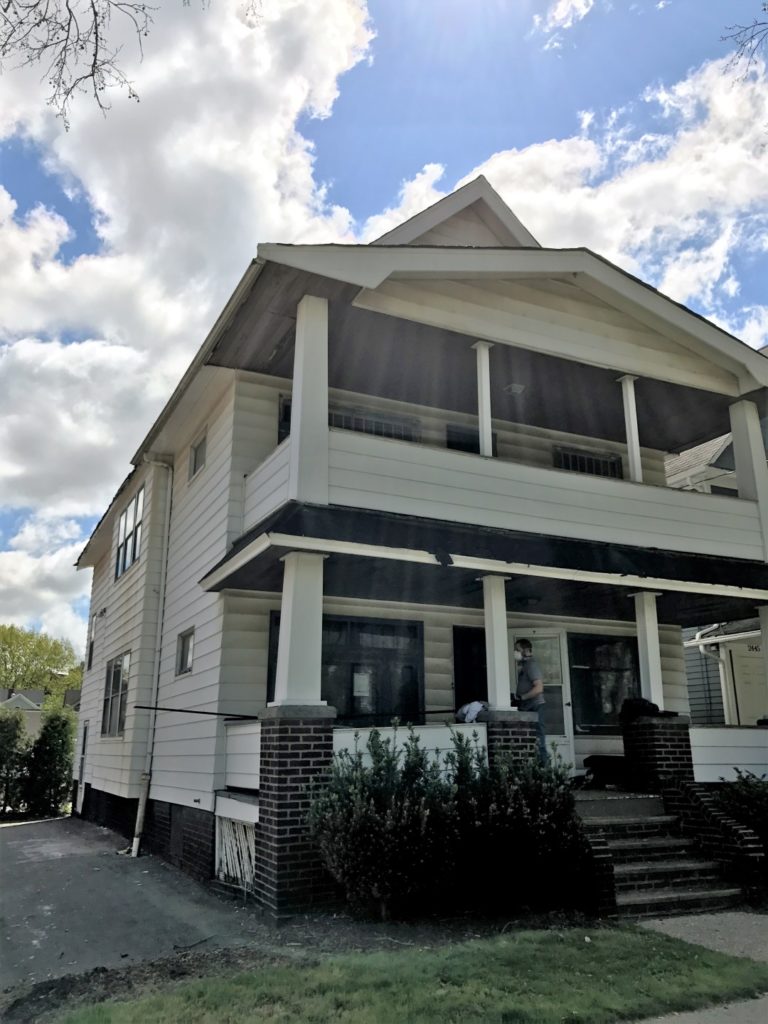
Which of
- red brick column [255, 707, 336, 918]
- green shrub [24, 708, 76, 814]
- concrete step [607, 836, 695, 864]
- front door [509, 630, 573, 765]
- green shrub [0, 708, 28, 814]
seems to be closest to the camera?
red brick column [255, 707, 336, 918]

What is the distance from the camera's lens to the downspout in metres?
11.0

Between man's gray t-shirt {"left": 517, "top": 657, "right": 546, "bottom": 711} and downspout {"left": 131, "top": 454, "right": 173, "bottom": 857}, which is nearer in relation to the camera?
man's gray t-shirt {"left": 517, "top": 657, "right": 546, "bottom": 711}

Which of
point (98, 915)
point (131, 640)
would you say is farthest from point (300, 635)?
point (131, 640)

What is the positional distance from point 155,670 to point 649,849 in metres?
7.30

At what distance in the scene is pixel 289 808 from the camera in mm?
6828

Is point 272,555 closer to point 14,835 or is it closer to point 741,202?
point 741,202

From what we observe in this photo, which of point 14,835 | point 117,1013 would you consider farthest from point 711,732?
point 14,835

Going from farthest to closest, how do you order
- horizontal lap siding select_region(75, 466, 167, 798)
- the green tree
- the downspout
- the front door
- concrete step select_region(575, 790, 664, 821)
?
the green tree, horizontal lap siding select_region(75, 466, 167, 798), the downspout, the front door, concrete step select_region(575, 790, 664, 821)

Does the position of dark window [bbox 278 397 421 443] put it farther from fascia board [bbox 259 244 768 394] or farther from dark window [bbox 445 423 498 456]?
fascia board [bbox 259 244 768 394]

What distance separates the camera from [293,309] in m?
8.42

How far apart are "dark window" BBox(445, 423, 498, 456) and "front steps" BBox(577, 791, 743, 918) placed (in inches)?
191

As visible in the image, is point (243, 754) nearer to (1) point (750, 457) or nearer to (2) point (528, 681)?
(2) point (528, 681)

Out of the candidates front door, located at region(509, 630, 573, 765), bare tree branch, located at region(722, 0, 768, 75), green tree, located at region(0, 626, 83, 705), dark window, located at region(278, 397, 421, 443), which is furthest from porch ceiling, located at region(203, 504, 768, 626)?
green tree, located at region(0, 626, 83, 705)

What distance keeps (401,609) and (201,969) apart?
17.7ft
